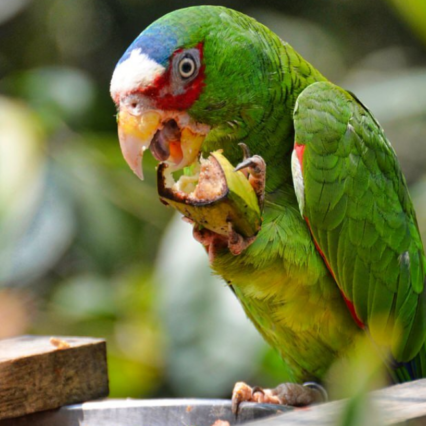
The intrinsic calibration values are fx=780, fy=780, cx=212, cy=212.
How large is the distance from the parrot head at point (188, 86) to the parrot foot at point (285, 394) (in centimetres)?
47

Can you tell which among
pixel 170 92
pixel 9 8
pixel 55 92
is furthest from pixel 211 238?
pixel 9 8

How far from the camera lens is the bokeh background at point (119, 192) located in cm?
247

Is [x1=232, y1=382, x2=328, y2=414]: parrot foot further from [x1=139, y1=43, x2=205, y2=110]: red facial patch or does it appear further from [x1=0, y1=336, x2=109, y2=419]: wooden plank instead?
[x1=139, y1=43, x2=205, y2=110]: red facial patch

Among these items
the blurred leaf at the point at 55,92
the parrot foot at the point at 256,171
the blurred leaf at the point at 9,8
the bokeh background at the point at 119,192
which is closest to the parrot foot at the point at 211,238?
the parrot foot at the point at 256,171

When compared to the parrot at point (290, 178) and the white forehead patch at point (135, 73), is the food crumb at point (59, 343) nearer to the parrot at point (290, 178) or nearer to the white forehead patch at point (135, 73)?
the parrot at point (290, 178)

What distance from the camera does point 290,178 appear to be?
1.73 m

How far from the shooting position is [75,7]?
390 cm

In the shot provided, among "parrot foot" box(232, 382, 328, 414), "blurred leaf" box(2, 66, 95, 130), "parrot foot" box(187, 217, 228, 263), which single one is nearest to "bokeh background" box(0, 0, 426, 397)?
"blurred leaf" box(2, 66, 95, 130)

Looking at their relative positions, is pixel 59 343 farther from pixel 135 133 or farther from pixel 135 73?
pixel 135 73

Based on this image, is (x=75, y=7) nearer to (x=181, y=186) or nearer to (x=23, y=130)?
(x=23, y=130)

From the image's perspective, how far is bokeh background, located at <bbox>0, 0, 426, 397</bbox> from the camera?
8.09 ft

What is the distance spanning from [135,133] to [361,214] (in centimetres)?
56

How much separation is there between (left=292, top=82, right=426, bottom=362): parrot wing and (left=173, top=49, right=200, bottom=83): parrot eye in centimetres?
25

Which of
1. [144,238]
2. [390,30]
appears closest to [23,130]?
[144,238]
